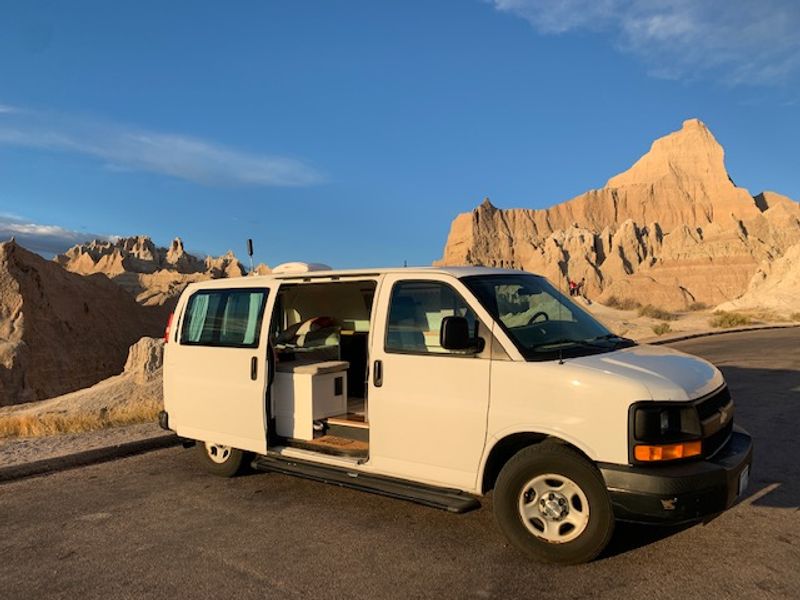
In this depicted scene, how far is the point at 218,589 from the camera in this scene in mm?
4145

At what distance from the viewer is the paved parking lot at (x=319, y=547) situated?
13.4 ft

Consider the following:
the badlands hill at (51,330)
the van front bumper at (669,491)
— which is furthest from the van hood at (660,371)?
the badlands hill at (51,330)

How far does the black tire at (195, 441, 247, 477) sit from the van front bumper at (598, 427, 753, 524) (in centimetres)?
388

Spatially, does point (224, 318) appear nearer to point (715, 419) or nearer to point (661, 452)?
point (661, 452)

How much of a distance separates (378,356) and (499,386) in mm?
1113

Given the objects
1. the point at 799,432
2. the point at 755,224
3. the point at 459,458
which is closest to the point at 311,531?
the point at 459,458

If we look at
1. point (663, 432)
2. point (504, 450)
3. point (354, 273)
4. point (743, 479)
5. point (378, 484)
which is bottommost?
point (378, 484)

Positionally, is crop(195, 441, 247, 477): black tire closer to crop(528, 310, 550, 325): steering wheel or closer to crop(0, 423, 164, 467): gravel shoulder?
crop(0, 423, 164, 467): gravel shoulder

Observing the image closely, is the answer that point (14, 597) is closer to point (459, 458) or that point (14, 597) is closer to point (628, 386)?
point (459, 458)

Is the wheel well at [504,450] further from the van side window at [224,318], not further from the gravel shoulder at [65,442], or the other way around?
the gravel shoulder at [65,442]

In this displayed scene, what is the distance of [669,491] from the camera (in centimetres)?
394

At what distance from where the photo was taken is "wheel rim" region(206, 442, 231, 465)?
6.69 meters

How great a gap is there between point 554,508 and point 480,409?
2.72 ft

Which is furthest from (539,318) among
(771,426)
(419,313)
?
(771,426)
